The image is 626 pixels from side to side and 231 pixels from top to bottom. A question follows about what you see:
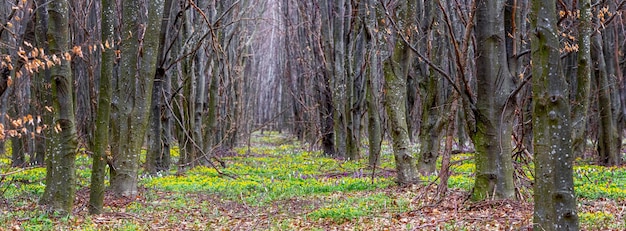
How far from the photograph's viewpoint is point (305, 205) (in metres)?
10.2

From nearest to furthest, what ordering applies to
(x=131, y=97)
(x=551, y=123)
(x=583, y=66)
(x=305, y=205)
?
1. (x=551, y=123)
2. (x=305, y=205)
3. (x=131, y=97)
4. (x=583, y=66)

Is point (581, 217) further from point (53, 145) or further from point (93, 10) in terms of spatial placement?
point (93, 10)

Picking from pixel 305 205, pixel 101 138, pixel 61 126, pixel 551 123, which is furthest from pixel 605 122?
pixel 61 126

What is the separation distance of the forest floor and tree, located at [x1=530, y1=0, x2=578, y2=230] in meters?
1.70

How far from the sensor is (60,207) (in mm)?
8312

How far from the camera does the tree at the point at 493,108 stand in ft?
27.1

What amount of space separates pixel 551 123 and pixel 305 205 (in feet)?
19.3

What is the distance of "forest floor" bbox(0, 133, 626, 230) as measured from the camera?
777 centimetres

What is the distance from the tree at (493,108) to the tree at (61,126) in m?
5.75

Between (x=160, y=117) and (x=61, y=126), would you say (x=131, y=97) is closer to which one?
(x=61, y=126)

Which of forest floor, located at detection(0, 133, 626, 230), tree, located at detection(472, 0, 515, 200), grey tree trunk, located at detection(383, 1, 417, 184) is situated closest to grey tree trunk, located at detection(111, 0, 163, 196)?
forest floor, located at detection(0, 133, 626, 230)

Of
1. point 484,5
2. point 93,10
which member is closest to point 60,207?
point 484,5

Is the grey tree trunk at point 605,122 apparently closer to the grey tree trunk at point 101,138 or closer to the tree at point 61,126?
the grey tree trunk at point 101,138

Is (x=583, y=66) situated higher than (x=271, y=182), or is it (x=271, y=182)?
(x=583, y=66)
